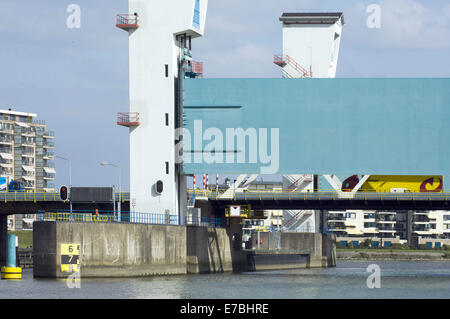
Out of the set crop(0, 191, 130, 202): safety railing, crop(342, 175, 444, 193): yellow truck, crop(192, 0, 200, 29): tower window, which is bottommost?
crop(0, 191, 130, 202): safety railing

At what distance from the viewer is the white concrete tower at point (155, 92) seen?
99938 millimetres

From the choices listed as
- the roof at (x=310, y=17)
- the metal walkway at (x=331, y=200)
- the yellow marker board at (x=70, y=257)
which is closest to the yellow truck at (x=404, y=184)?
the metal walkway at (x=331, y=200)

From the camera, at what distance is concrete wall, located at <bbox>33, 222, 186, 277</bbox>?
77500 millimetres

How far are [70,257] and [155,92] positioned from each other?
26709 millimetres

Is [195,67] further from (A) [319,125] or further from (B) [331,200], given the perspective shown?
(B) [331,200]

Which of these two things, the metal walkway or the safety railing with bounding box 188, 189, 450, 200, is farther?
the metal walkway

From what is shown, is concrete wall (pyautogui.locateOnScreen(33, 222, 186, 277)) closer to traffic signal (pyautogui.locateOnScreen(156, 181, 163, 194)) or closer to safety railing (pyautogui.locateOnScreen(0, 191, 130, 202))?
traffic signal (pyautogui.locateOnScreen(156, 181, 163, 194))

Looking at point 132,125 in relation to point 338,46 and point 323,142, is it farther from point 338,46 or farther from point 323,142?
point 338,46

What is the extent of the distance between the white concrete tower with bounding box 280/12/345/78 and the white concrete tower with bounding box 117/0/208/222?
25387 mm

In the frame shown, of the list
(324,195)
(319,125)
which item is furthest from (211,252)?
(319,125)

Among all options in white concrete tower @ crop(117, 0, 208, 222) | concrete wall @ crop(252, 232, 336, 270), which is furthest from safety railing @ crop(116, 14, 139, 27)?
concrete wall @ crop(252, 232, 336, 270)

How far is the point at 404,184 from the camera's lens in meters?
104

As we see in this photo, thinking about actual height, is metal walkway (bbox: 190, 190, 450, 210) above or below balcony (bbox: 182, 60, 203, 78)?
below
